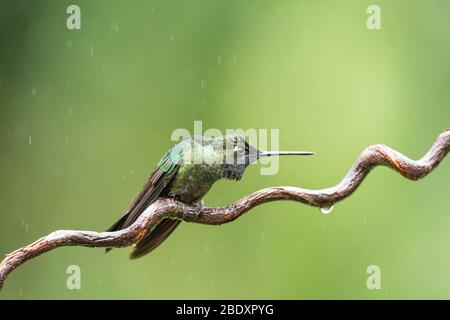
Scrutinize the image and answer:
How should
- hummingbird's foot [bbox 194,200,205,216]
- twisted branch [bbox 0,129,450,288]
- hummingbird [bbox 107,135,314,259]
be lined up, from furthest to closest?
hummingbird [bbox 107,135,314,259] < hummingbird's foot [bbox 194,200,205,216] < twisted branch [bbox 0,129,450,288]

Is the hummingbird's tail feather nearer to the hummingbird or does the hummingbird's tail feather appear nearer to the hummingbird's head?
the hummingbird

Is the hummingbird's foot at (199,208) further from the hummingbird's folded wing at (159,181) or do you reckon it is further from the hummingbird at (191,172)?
the hummingbird's folded wing at (159,181)

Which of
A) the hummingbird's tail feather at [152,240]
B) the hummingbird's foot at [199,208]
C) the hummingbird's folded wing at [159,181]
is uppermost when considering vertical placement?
the hummingbird's folded wing at [159,181]

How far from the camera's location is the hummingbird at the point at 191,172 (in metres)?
3.54

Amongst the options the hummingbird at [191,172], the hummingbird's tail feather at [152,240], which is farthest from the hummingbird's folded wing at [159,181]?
the hummingbird's tail feather at [152,240]

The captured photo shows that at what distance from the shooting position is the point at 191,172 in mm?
3633

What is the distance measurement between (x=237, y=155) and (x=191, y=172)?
27cm

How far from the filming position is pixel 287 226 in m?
6.61

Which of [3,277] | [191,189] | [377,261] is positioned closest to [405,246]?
[377,261]

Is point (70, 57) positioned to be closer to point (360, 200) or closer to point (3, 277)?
point (360, 200)

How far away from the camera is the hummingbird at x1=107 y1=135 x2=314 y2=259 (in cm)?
354

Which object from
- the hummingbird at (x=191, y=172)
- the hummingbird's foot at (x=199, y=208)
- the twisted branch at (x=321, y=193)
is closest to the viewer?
the twisted branch at (x=321, y=193)

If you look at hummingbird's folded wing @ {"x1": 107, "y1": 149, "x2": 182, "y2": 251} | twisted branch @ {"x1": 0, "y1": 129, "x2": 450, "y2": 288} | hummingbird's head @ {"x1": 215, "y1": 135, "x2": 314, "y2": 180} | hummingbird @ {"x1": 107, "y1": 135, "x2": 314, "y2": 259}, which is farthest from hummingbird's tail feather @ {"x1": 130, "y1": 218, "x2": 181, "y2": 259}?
hummingbird's head @ {"x1": 215, "y1": 135, "x2": 314, "y2": 180}

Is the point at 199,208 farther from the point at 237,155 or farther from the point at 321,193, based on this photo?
the point at 321,193
